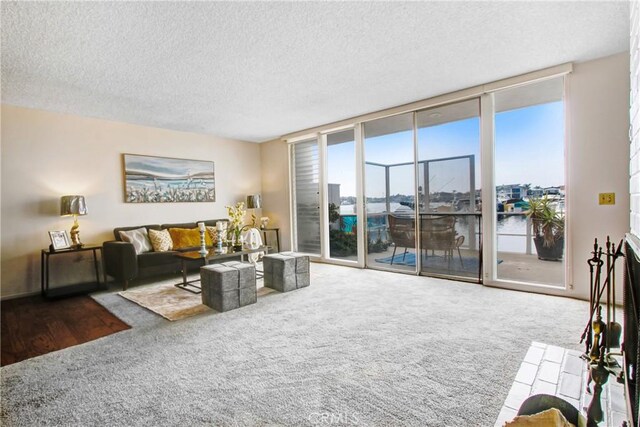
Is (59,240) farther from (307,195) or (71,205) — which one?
(307,195)

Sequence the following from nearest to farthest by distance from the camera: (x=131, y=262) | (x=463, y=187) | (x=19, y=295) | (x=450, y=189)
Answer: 1. (x=19, y=295)
2. (x=131, y=262)
3. (x=463, y=187)
4. (x=450, y=189)

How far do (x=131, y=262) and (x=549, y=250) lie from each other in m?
6.04

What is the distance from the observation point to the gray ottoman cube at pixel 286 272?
12.5ft

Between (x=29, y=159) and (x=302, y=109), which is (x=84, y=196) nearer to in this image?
(x=29, y=159)

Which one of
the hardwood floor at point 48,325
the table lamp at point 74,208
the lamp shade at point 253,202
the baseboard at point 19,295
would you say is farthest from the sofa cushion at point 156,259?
the lamp shade at point 253,202

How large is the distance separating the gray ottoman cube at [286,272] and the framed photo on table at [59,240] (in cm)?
273

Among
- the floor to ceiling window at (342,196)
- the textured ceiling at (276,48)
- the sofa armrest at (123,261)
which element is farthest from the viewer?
the floor to ceiling window at (342,196)

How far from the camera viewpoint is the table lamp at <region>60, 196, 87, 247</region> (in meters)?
4.12

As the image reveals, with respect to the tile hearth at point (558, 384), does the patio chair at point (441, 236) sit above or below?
above

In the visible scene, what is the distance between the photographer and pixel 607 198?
3.11 meters

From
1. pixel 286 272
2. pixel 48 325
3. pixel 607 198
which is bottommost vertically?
pixel 48 325

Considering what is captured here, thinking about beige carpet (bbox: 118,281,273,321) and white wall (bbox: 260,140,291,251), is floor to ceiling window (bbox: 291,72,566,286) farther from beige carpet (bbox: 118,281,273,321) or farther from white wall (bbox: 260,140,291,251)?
beige carpet (bbox: 118,281,273,321)

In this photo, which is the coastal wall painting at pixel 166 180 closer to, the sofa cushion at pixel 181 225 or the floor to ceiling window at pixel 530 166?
the sofa cushion at pixel 181 225

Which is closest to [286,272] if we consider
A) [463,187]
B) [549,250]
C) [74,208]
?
[463,187]
